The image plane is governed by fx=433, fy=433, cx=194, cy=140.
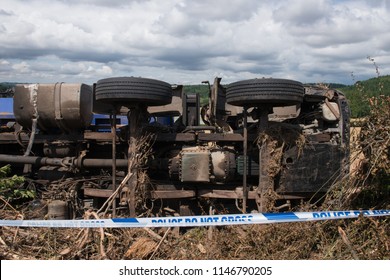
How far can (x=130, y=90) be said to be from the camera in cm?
519

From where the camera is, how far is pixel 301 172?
541cm

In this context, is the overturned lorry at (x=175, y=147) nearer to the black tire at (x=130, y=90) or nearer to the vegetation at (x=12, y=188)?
the black tire at (x=130, y=90)

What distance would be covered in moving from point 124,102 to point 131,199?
1.24 meters

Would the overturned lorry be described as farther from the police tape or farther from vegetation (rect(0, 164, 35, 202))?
the police tape

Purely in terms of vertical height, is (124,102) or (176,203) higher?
(124,102)

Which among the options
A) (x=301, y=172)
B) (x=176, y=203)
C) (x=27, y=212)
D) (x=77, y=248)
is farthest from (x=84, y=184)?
(x=301, y=172)

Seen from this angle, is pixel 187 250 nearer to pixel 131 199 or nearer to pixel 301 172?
pixel 131 199

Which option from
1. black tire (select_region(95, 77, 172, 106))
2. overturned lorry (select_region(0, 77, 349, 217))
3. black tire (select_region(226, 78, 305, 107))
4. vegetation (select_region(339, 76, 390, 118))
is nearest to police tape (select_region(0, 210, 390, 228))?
overturned lorry (select_region(0, 77, 349, 217))

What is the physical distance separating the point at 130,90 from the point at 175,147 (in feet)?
3.94

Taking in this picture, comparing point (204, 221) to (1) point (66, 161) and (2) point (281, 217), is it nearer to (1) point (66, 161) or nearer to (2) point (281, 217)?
(2) point (281, 217)

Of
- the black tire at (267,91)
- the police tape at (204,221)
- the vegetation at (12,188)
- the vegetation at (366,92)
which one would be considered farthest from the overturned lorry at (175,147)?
the police tape at (204,221)

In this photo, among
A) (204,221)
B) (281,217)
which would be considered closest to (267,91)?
(281,217)

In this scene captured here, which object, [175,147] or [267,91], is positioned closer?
[267,91]

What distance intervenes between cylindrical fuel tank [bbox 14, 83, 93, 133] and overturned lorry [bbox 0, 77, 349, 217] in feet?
0.05
